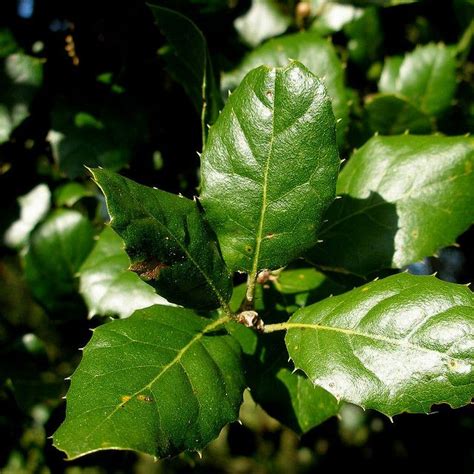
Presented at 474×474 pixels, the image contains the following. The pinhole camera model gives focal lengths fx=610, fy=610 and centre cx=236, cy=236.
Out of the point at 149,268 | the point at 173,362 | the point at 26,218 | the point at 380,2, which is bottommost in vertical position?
the point at 26,218

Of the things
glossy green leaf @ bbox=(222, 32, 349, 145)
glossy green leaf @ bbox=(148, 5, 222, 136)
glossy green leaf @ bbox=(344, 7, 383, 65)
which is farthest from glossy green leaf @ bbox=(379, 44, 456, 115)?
glossy green leaf @ bbox=(148, 5, 222, 136)

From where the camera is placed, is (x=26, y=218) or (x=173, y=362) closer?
(x=173, y=362)

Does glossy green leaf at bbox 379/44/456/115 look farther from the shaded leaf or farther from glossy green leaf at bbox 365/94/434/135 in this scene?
the shaded leaf

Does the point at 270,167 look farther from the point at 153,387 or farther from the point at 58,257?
the point at 58,257

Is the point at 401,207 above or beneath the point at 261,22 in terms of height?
beneath

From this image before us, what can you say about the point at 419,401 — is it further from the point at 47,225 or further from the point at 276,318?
the point at 47,225

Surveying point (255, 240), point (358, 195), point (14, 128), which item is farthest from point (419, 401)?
point (14, 128)

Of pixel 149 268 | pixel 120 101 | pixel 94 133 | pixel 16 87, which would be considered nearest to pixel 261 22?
pixel 120 101
